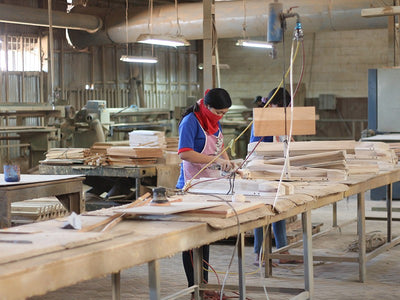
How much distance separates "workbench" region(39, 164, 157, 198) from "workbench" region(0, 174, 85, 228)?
1896mm

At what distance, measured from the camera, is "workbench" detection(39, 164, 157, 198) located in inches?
342

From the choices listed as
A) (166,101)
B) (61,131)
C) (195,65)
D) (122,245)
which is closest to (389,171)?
(122,245)

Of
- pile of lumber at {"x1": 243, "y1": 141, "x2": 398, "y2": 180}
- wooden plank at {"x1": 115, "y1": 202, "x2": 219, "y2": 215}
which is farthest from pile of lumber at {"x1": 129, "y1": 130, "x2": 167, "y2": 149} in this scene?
wooden plank at {"x1": 115, "y1": 202, "x2": 219, "y2": 215}

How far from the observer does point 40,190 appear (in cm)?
617

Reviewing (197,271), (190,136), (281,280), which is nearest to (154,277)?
(197,271)

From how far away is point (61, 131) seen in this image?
14914 millimetres

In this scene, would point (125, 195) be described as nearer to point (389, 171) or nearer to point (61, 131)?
point (389, 171)

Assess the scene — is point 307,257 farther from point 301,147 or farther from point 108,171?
point 108,171

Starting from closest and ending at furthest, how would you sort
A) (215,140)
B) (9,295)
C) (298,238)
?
(9,295) < (215,140) < (298,238)

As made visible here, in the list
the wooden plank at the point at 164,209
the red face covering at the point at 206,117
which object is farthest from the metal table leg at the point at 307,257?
the red face covering at the point at 206,117

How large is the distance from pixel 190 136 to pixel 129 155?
3.30 meters

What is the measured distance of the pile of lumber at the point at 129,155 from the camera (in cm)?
882

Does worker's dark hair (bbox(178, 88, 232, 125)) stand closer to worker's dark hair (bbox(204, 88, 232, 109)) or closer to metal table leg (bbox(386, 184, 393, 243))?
worker's dark hair (bbox(204, 88, 232, 109))

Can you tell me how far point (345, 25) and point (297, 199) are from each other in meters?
10.3
